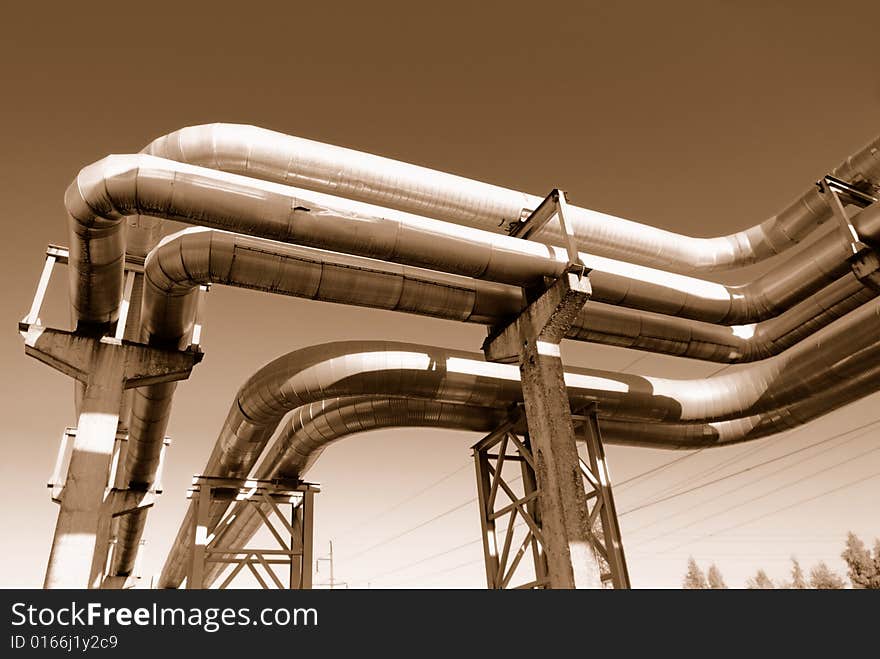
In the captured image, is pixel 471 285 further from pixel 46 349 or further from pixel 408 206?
pixel 46 349

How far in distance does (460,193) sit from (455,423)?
454cm

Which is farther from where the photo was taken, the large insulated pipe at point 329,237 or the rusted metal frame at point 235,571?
the rusted metal frame at point 235,571

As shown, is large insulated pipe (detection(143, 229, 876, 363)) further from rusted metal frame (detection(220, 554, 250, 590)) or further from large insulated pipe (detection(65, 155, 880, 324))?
rusted metal frame (detection(220, 554, 250, 590))

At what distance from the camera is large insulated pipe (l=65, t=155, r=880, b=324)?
688 cm

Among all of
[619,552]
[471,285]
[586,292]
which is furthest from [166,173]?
[619,552]

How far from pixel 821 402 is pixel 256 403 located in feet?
35.3

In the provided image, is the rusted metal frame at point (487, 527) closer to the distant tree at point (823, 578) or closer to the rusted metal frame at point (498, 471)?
the rusted metal frame at point (498, 471)

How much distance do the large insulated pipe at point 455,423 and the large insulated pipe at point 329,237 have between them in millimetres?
2845

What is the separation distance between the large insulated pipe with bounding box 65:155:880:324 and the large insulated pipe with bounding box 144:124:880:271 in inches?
43.2

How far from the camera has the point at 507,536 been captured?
1052 cm

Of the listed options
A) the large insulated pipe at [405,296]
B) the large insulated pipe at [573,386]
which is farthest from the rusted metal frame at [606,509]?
the large insulated pipe at [405,296]

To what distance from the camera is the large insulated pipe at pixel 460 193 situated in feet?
28.2

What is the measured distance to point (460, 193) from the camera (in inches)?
380
